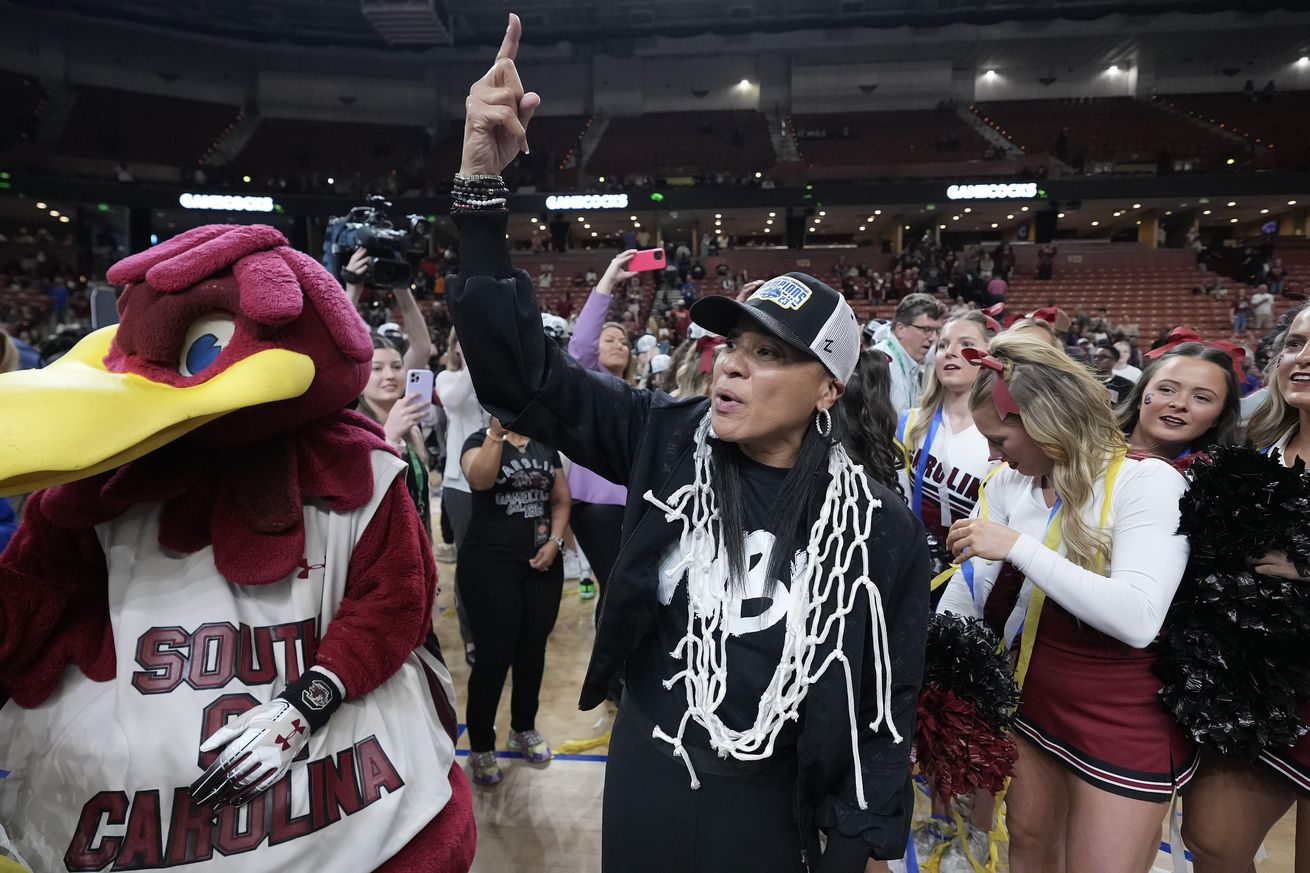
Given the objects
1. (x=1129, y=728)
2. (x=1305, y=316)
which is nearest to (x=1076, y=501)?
(x=1129, y=728)

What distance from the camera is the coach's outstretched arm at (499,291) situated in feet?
3.93

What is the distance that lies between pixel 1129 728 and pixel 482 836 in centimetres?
212

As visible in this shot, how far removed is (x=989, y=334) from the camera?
3061 mm

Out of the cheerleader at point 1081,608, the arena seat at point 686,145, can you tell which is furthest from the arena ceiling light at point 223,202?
the cheerleader at point 1081,608

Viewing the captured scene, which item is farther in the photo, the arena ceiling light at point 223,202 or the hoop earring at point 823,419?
the arena ceiling light at point 223,202

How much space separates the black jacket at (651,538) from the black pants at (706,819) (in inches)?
2.1

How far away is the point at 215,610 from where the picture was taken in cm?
130

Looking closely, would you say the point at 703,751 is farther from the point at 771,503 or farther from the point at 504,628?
the point at 504,628

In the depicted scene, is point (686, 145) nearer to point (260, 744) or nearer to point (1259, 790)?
point (1259, 790)

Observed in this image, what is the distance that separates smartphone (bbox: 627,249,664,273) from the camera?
2.24 m

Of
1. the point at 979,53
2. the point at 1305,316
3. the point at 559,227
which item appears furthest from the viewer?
the point at 979,53

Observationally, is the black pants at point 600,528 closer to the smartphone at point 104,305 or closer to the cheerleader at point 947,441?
the cheerleader at point 947,441

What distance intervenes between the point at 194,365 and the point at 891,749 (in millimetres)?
1403

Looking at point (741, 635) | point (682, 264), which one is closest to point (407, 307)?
point (741, 635)
